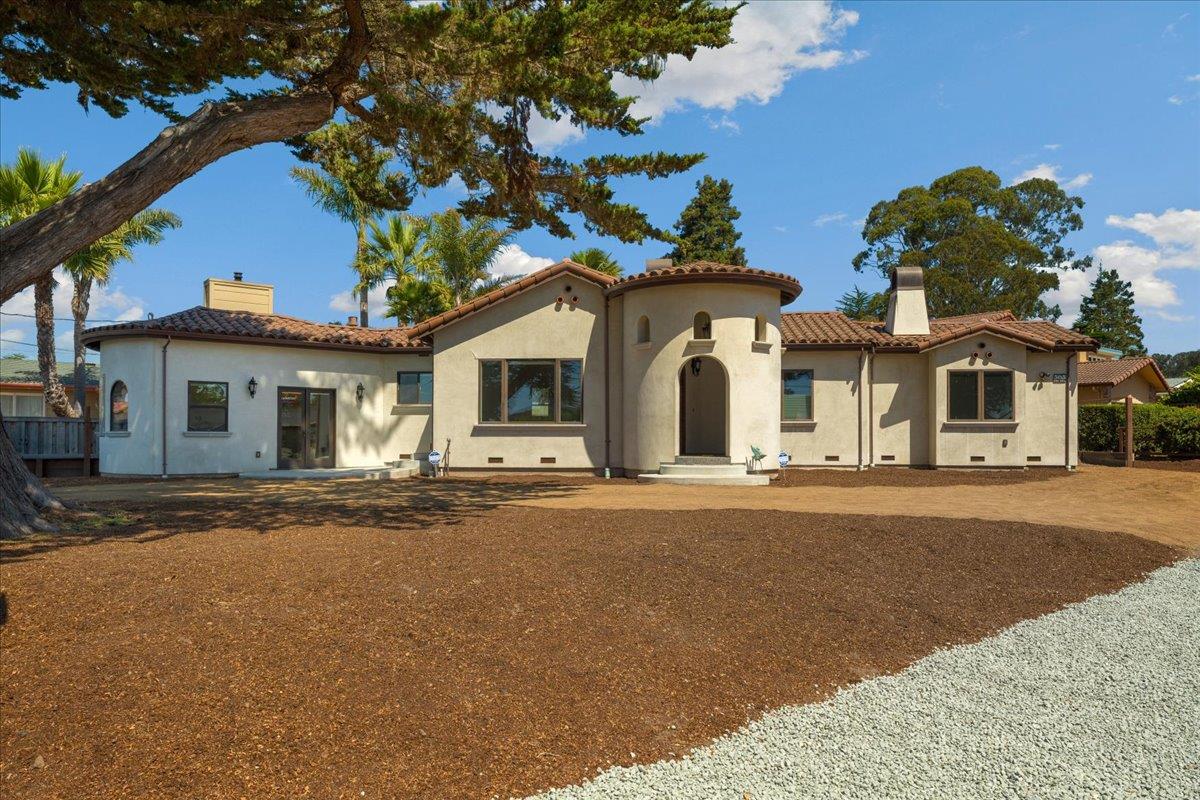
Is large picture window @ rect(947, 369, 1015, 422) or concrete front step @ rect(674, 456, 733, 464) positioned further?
large picture window @ rect(947, 369, 1015, 422)

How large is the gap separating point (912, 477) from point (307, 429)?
1516 cm

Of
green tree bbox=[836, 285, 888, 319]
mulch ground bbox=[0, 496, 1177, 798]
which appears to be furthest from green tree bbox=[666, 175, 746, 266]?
mulch ground bbox=[0, 496, 1177, 798]

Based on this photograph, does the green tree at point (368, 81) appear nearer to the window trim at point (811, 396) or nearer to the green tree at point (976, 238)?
the window trim at point (811, 396)

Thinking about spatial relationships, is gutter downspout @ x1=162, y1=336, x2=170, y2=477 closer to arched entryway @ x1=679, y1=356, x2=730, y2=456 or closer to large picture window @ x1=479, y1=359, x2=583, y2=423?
large picture window @ x1=479, y1=359, x2=583, y2=423

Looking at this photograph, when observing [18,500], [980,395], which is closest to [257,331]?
[18,500]

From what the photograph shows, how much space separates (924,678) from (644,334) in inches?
466

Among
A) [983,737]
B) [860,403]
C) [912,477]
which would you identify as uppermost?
[860,403]

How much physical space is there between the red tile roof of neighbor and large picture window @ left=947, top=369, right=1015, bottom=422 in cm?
105

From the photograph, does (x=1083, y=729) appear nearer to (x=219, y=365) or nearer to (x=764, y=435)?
(x=764, y=435)

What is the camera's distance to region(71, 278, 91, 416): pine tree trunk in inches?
1011

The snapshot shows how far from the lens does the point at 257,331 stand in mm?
17125

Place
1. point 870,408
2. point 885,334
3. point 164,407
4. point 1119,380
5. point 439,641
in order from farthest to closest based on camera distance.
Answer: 1. point 1119,380
2. point 885,334
3. point 870,408
4. point 164,407
5. point 439,641

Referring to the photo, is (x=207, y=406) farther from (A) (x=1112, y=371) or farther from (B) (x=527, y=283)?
(A) (x=1112, y=371)

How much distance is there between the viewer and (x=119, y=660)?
419cm
